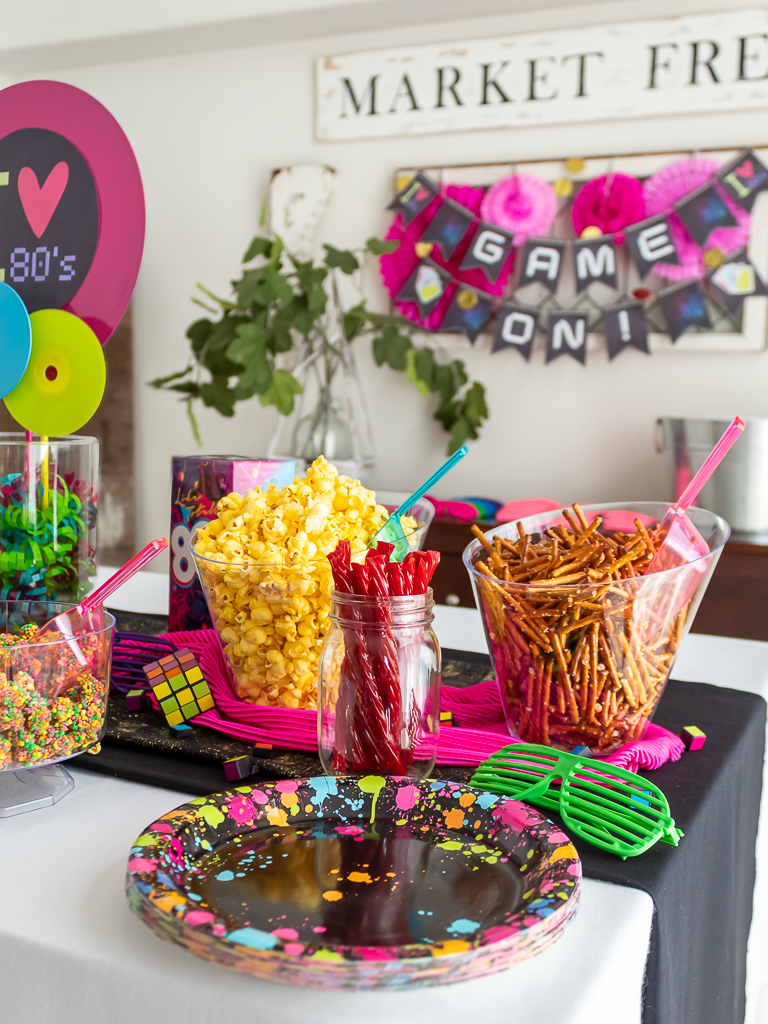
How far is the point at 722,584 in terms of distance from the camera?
7.17ft

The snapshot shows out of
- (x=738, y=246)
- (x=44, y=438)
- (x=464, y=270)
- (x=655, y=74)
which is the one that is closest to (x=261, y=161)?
(x=464, y=270)

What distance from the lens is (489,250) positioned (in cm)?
268

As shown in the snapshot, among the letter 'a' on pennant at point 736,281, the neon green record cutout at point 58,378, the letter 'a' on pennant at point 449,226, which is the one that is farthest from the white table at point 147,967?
the letter 'a' on pennant at point 449,226

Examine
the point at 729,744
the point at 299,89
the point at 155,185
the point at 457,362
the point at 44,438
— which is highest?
the point at 299,89

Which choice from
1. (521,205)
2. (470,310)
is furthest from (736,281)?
(470,310)

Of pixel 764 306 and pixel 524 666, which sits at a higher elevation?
pixel 764 306

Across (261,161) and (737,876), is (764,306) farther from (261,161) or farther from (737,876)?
(737,876)

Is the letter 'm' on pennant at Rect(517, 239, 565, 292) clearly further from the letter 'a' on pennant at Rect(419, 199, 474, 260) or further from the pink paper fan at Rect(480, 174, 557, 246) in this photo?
the letter 'a' on pennant at Rect(419, 199, 474, 260)

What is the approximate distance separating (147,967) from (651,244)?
245 cm

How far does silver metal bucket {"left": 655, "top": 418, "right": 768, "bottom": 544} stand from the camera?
2133 millimetres

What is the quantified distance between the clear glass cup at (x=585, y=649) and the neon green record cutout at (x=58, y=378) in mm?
429

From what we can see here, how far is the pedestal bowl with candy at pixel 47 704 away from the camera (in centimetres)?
62

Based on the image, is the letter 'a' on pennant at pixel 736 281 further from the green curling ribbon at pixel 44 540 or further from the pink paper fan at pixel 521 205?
the green curling ribbon at pixel 44 540

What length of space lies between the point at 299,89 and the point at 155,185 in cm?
65
